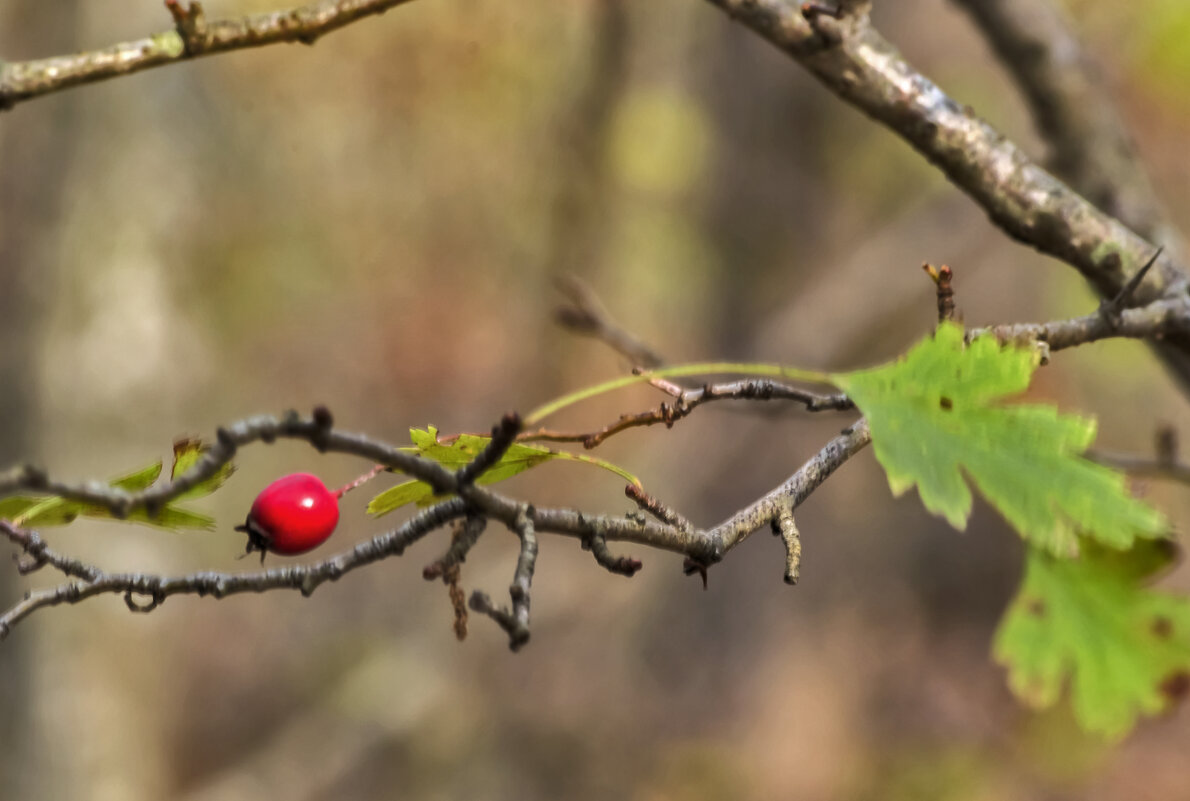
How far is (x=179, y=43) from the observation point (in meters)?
0.73

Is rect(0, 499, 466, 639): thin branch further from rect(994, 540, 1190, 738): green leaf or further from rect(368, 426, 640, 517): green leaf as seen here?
rect(994, 540, 1190, 738): green leaf

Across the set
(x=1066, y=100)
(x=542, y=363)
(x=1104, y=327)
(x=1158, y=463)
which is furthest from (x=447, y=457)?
(x=542, y=363)

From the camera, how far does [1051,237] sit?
870 millimetres

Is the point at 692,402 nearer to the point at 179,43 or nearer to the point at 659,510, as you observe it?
the point at 659,510

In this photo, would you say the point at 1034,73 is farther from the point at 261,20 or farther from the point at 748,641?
the point at 748,641

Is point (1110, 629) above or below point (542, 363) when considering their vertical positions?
above

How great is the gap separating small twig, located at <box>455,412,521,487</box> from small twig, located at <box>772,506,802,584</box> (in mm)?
196

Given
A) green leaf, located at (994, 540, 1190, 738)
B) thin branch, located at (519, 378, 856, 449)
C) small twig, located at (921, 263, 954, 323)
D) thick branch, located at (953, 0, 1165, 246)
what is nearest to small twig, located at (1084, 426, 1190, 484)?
green leaf, located at (994, 540, 1190, 738)

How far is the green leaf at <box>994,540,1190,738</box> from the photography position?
116 cm

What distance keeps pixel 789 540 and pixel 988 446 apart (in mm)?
137

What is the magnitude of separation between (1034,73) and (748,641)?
2.62 metres

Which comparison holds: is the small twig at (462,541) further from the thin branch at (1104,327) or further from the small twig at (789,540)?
the thin branch at (1104,327)

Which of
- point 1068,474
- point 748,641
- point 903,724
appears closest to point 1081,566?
point 1068,474

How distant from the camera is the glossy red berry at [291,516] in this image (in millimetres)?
606
